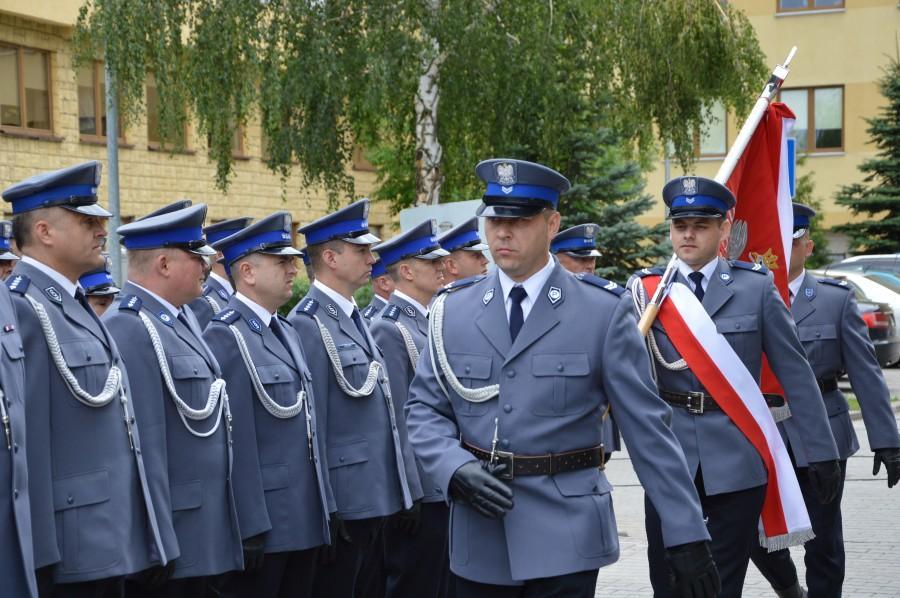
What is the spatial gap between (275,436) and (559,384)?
1.88m

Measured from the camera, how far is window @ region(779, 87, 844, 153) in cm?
4216

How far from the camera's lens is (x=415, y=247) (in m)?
8.06

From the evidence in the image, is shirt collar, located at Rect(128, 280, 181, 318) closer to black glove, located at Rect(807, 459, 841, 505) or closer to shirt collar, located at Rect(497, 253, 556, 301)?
shirt collar, located at Rect(497, 253, 556, 301)

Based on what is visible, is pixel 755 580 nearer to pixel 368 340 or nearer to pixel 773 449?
pixel 773 449

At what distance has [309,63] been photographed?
18547 mm

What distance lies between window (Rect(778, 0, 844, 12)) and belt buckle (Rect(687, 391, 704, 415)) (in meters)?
37.5

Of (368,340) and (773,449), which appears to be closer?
(773,449)

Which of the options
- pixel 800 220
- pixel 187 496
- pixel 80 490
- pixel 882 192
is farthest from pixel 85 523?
pixel 882 192

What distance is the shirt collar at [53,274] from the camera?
504 centimetres

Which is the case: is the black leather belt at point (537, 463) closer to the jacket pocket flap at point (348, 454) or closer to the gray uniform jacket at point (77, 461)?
the gray uniform jacket at point (77, 461)

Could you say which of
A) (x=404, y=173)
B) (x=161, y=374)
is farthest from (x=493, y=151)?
(x=161, y=374)

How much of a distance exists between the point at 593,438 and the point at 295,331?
2248 millimetres

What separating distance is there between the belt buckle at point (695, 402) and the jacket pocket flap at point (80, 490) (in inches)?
105

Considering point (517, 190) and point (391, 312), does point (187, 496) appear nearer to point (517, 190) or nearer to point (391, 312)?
point (517, 190)
